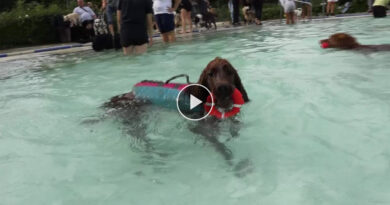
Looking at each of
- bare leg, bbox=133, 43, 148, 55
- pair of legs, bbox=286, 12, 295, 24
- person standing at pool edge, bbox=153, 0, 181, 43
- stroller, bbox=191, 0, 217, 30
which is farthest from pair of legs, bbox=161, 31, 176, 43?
pair of legs, bbox=286, 12, 295, 24

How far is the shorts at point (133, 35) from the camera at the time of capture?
9.08 meters

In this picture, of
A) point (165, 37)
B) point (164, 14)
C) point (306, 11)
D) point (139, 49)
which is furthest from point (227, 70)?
point (306, 11)

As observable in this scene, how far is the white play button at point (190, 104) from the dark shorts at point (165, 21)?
793 cm

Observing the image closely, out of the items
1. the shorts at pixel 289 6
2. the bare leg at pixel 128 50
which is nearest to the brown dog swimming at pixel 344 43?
the bare leg at pixel 128 50

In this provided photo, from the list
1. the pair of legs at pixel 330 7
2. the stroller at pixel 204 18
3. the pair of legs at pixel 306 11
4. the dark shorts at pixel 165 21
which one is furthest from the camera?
the pair of legs at pixel 330 7

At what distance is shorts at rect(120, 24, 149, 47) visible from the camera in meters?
9.08

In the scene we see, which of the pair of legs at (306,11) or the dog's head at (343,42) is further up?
the pair of legs at (306,11)

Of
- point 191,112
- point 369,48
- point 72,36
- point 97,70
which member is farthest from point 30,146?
point 72,36

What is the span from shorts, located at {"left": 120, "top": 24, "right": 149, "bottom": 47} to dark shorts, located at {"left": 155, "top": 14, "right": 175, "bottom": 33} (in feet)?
8.84

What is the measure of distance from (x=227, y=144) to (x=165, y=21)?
28.3 feet

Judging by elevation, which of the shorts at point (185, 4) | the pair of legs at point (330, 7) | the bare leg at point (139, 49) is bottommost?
the bare leg at point (139, 49)

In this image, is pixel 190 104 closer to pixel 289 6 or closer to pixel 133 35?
pixel 133 35

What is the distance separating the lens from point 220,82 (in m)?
3.74

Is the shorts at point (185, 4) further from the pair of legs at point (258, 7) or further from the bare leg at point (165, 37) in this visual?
the pair of legs at point (258, 7)
